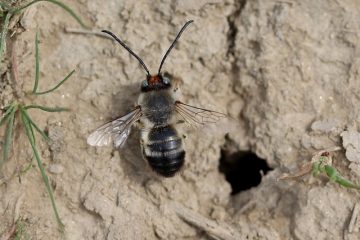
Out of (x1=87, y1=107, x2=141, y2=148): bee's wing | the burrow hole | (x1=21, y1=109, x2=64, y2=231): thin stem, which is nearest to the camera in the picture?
(x1=21, y1=109, x2=64, y2=231): thin stem

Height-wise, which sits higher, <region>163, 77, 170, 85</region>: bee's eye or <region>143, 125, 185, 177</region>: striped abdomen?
<region>163, 77, 170, 85</region>: bee's eye

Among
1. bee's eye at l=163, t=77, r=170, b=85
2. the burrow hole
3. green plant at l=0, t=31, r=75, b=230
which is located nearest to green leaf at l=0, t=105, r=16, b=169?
green plant at l=0, t=31, r=75, b=230

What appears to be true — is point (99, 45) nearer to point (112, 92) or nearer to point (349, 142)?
point (112, 92)

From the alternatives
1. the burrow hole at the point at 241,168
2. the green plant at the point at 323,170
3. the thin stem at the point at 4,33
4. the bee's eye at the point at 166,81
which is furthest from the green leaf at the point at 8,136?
the green plant at the point at 323,170

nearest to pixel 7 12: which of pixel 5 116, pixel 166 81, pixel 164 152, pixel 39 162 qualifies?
pixel 5 116

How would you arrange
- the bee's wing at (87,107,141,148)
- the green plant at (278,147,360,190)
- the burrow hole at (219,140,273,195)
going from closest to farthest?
the green plant at (278,147,360,190) < the bee's wing at (87,107,141,148) < the burrow hole at (219,140,273,195)

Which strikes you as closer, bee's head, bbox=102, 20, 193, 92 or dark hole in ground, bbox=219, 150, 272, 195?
bee's head, bbox=102, 20, 193, 92

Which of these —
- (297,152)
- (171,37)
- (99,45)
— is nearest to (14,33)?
(99,45)

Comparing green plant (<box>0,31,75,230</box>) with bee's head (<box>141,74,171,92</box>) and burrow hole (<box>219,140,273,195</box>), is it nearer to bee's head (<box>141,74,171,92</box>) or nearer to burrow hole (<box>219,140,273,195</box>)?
bee's head (<box>141,74,171,92</box>)

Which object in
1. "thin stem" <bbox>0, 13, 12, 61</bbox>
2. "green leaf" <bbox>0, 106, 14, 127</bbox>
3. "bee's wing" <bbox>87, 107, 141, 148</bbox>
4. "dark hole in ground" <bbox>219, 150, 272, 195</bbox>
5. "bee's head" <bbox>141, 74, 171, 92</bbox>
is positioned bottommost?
"dark hole in ground" <bbox>219, 150, 272, 195</bbox>
